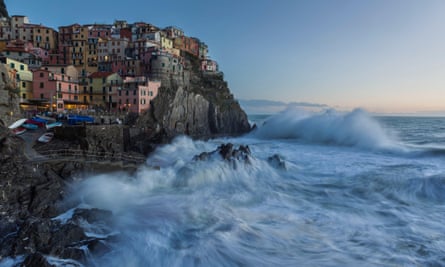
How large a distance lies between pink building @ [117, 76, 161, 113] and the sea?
2245cm

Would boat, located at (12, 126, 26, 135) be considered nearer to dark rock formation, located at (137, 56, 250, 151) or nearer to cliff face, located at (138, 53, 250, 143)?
dark rock formation, located at (137, 56, 250, 151)

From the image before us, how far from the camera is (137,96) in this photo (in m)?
40.5

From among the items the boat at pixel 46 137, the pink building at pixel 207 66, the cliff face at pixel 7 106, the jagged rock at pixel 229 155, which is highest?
the pink building at pixel 207 66

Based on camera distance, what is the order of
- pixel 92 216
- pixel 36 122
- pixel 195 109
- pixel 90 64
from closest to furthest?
pixel 92 216, pixel 36 122, pixel 195 109, pixel 90 64

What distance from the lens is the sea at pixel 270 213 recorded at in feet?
31.7

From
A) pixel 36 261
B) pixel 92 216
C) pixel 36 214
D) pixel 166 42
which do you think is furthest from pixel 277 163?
pixel 166 42

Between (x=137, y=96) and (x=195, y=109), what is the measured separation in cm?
1041

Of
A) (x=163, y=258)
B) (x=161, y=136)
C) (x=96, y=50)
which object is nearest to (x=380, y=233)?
(x=163, y=258)

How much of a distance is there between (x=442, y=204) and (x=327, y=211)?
23.8 ft

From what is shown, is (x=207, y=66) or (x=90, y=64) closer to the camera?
(x=90, y=64)

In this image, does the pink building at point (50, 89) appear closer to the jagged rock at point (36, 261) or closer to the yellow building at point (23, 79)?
the yellow building at point (23, 79)

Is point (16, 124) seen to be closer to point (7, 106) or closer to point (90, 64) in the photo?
point (7, 106)

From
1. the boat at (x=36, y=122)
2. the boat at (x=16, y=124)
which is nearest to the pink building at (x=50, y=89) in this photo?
the boat at (x=36, y=122)

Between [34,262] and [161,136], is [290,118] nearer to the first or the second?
[161,136]
